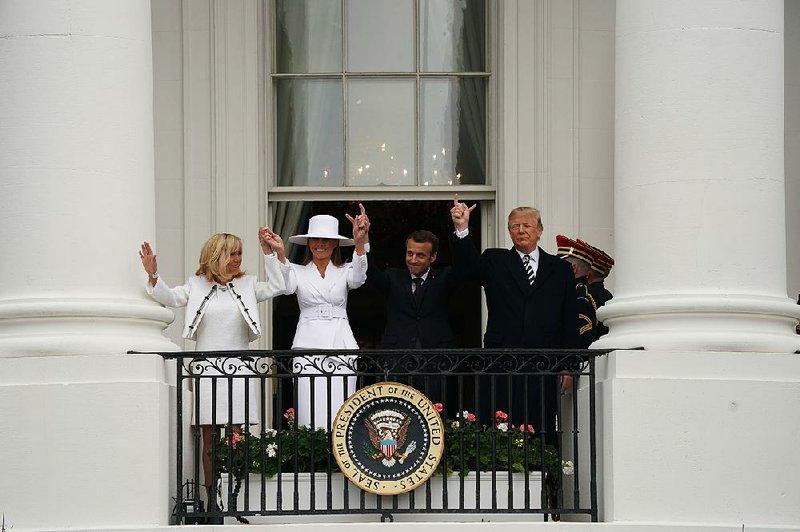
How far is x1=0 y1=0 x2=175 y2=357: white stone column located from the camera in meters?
11.7

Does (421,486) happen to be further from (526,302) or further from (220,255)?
(220,255)

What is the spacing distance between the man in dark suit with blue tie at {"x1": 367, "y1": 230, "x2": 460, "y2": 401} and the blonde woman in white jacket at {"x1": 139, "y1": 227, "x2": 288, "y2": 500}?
0.82 metres

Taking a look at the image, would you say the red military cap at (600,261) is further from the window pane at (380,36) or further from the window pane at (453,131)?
the window pane at (380,36)

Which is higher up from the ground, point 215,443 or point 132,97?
point 132,97

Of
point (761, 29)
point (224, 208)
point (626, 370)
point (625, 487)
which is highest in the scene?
point (761, 29)

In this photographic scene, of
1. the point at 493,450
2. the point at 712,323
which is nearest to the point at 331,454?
the point at 493,450

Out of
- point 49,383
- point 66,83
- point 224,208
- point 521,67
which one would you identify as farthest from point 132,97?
point 521,67

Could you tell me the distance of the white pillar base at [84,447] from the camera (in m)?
11.4

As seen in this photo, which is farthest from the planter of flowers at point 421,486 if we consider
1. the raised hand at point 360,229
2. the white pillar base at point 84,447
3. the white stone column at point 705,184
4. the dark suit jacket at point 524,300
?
the raised hand at point 360,229

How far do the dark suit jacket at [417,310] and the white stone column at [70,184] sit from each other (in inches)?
72.9

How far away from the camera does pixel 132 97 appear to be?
1204cm

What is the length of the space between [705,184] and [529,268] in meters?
1.63

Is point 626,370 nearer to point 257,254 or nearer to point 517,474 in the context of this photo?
point 517,474

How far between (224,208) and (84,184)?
3.30 m
